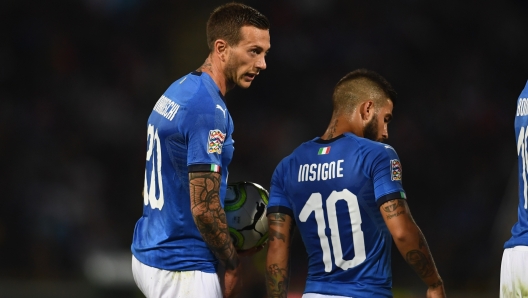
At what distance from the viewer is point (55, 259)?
Answer: 858 centimetres

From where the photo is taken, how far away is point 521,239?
3.66 m

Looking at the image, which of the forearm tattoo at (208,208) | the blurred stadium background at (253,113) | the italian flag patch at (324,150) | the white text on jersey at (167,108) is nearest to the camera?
the forearm tattoo at (208,208)

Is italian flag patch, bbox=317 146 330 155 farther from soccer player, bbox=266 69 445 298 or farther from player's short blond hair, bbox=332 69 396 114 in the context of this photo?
player's short blond hair, bbox=332 69 396 114

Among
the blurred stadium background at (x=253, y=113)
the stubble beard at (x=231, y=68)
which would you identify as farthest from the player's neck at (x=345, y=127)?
the blurred stadium background at (x=253, y=113)

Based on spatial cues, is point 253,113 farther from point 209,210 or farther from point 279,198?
point 209,210

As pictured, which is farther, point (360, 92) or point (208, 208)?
point (360, 92)

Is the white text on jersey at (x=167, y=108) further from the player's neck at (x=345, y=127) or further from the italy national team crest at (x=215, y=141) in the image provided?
the player's neck at (x=345, y=127)

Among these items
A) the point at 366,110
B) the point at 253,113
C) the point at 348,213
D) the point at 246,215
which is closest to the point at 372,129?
the point at 366,110

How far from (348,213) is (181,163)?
91 centimetres

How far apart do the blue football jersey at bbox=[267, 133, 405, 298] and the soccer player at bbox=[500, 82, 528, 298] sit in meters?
0.65

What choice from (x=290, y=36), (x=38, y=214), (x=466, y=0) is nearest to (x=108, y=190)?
(x=38, y=214)

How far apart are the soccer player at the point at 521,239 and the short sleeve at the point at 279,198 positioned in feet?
3.93

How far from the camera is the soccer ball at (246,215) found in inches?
148

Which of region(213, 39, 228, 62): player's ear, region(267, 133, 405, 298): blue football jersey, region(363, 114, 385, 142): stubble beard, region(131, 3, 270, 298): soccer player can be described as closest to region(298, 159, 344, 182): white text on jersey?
region(267, 133, 405, 298): blue football jersey
